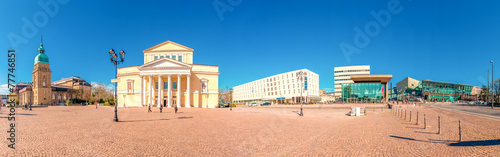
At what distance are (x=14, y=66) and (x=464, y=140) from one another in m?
18.3

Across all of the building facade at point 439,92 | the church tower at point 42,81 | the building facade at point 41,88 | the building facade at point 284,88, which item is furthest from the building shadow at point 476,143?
the building facade at point 439,92

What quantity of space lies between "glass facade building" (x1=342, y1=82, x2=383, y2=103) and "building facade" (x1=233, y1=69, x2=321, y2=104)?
15.6m

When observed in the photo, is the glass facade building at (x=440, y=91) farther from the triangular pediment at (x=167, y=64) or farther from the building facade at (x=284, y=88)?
the triangular pediment at (x=167, y=64)

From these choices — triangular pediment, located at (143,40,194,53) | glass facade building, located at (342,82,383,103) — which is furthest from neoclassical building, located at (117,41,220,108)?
glass facade building, located at (342,82,383,103)

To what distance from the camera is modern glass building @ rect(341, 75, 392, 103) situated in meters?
85.9

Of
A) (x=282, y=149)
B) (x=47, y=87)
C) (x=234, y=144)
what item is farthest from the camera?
(x=47, y=87)

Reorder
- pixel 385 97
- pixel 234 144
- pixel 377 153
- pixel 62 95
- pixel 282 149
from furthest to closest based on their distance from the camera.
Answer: pixel 62 95, pixel 385 97, pixel 234 144, pixel 282 149, pixel 377 153

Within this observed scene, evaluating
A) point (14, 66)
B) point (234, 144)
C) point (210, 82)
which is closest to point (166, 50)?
point (210, 82)

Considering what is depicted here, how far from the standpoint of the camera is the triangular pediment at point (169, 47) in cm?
5256

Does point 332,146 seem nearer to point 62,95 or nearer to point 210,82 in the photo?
point 210,82

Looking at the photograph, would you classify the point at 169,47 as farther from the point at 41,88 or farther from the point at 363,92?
the point at 363,92

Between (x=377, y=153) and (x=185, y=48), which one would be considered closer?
(x=377, y=153)

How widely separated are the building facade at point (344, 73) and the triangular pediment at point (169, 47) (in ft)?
331

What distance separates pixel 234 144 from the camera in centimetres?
915
